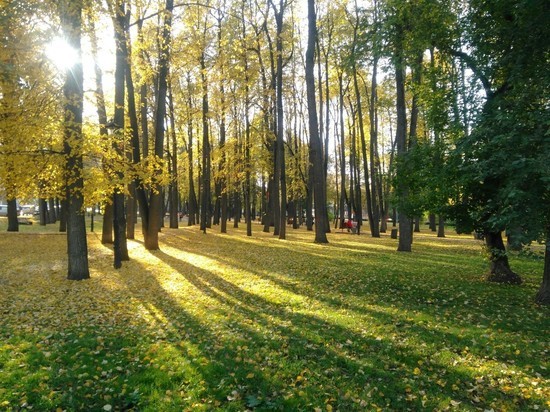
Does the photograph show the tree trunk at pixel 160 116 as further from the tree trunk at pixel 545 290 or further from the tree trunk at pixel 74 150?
the tree trunk at pixel 545 290

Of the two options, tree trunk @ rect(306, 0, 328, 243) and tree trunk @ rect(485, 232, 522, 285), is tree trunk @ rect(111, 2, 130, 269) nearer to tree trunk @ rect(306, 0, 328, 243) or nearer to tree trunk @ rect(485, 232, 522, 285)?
tree trunk @ rect(306, 0, 328, 243)

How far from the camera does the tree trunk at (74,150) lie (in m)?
9.52

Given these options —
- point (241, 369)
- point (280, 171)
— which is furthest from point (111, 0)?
point (280, 171)

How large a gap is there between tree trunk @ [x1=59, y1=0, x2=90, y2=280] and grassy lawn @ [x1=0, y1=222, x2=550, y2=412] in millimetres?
783

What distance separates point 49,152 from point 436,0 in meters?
10.6

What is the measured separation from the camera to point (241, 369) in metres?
5.22

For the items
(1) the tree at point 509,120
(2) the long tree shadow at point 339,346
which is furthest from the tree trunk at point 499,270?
(2) the long tree shadow at point 339,346

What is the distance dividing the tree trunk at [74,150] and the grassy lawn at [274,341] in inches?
30.8

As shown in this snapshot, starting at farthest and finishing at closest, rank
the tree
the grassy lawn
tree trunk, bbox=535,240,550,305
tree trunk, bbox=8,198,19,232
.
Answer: tree trunk, bbox=8,198,19,232 < tree trunk, bbox=535,240,550,305 < the tree < the grassy lawn

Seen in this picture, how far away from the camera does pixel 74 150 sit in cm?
963

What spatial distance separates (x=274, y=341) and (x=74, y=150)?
22.9ft

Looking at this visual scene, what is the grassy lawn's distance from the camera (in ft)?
14.9

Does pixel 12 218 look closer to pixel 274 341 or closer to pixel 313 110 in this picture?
pixel 313 110

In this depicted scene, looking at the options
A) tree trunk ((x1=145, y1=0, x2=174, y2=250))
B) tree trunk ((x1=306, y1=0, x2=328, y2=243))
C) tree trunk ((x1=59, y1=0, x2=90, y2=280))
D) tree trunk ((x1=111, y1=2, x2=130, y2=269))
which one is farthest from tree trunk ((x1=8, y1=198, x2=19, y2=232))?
tree trunk ((x1=306, y1=0, x2=328, y2=243))
